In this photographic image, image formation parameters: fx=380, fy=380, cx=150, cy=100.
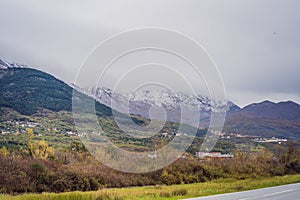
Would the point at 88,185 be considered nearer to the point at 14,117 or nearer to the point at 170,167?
the point at 170,167

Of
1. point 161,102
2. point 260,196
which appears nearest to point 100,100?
point 161,102

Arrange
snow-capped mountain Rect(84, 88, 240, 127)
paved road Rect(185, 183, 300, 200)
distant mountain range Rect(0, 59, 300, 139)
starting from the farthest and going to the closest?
distant mountain range Rect(0, 59, 300, 139) < snow-capped mountain Rect(84, 88, 240, 127) < paved road Rect(185, 183, 300, 200)

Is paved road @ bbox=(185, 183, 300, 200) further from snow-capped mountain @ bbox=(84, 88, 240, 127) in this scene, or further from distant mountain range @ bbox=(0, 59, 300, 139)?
distant mountain range @ bbox=(0, 59, 300, 139)

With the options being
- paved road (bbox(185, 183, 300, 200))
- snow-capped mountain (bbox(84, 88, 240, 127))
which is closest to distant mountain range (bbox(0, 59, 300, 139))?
snow-capped mountain (bbox(84, 88, 240, 127))

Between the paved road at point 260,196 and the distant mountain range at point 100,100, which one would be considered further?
the distant mountain range at point 100,100

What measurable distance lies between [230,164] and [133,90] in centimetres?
1412

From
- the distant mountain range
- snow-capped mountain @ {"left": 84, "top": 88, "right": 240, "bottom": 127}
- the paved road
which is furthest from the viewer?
the distant mountain range

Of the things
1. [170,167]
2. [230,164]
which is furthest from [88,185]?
[230,164]

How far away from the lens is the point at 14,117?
57.2m

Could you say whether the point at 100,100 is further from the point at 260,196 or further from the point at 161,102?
the point at 260,196

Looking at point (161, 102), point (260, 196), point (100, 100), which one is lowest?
point (260, 196)

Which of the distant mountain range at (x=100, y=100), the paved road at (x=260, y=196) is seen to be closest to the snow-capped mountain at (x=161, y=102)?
the distant mountain range at (x=100, y=100)

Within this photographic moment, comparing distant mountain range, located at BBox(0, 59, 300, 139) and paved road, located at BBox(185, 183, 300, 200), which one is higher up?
distant mountain range, located at BBox(0, 59, 300, 139)

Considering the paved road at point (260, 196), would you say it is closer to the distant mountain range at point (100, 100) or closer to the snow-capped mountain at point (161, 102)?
the snow-capped mountain at point (161, 102)
